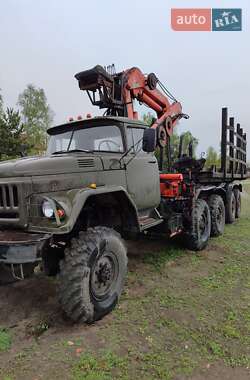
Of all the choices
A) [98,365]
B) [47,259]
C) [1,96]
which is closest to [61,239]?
[47,259]

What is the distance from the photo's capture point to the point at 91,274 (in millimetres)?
3500

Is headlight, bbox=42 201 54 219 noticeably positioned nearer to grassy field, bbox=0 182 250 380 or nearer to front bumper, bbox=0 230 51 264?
front bumper, bbox=0 230 51 264

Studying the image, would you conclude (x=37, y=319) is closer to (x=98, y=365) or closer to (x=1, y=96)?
(x=98, y=365)

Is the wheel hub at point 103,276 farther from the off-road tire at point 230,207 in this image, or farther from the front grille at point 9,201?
the off-road tire at point 230,207

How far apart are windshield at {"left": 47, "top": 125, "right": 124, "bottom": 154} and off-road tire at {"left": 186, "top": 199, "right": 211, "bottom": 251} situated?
7.74ft

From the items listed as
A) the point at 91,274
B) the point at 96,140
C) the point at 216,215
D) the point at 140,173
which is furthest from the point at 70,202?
the point at 216,215

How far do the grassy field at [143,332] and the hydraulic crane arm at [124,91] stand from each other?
297cm

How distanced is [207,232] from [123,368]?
4.38 meters

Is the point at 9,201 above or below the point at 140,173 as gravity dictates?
below

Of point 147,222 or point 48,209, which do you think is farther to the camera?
point 147,222

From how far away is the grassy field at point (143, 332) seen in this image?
275 cm

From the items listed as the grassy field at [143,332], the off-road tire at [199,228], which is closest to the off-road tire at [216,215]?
the off-road tire at [199,228]

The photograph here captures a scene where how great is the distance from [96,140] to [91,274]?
77.7 inches

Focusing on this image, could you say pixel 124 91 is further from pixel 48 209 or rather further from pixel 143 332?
pixel 143 332
